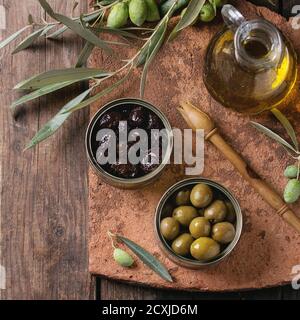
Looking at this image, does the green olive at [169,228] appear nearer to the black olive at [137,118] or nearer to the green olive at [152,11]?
the black olive at [137,118]

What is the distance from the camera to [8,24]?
1.52 meters

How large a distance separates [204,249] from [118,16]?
46 centimetres

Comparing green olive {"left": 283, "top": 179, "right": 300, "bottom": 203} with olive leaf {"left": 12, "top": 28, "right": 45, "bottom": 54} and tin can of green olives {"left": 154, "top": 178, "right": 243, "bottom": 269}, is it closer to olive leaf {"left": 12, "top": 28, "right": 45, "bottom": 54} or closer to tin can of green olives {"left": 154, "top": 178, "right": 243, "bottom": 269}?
tin can of green olives {"left": 154, "top": 178, "right": 243, "bottom": 269}

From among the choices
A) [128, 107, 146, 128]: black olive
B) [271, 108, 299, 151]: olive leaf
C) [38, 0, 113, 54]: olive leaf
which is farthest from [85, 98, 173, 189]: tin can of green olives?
[271, 108, 299, 151]: olive leaf

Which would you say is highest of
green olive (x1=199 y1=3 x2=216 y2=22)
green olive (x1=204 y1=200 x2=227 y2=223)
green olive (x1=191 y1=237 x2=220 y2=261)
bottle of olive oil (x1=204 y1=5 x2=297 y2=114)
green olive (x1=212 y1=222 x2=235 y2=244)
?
green olive (x1=199 y1=3 x2=216 y2=22)

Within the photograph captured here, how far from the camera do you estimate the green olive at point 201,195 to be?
1388mm

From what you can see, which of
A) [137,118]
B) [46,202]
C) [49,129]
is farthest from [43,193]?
[137,118]

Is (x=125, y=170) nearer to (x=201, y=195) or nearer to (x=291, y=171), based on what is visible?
(x=201, y=195)

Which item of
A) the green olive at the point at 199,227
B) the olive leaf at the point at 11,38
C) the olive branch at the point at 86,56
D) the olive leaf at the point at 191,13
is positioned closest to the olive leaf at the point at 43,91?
the olive branch at the point at 86,56

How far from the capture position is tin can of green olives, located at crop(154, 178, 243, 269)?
137cm

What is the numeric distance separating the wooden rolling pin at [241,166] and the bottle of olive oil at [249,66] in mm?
53

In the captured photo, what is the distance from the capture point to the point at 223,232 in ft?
4.50
